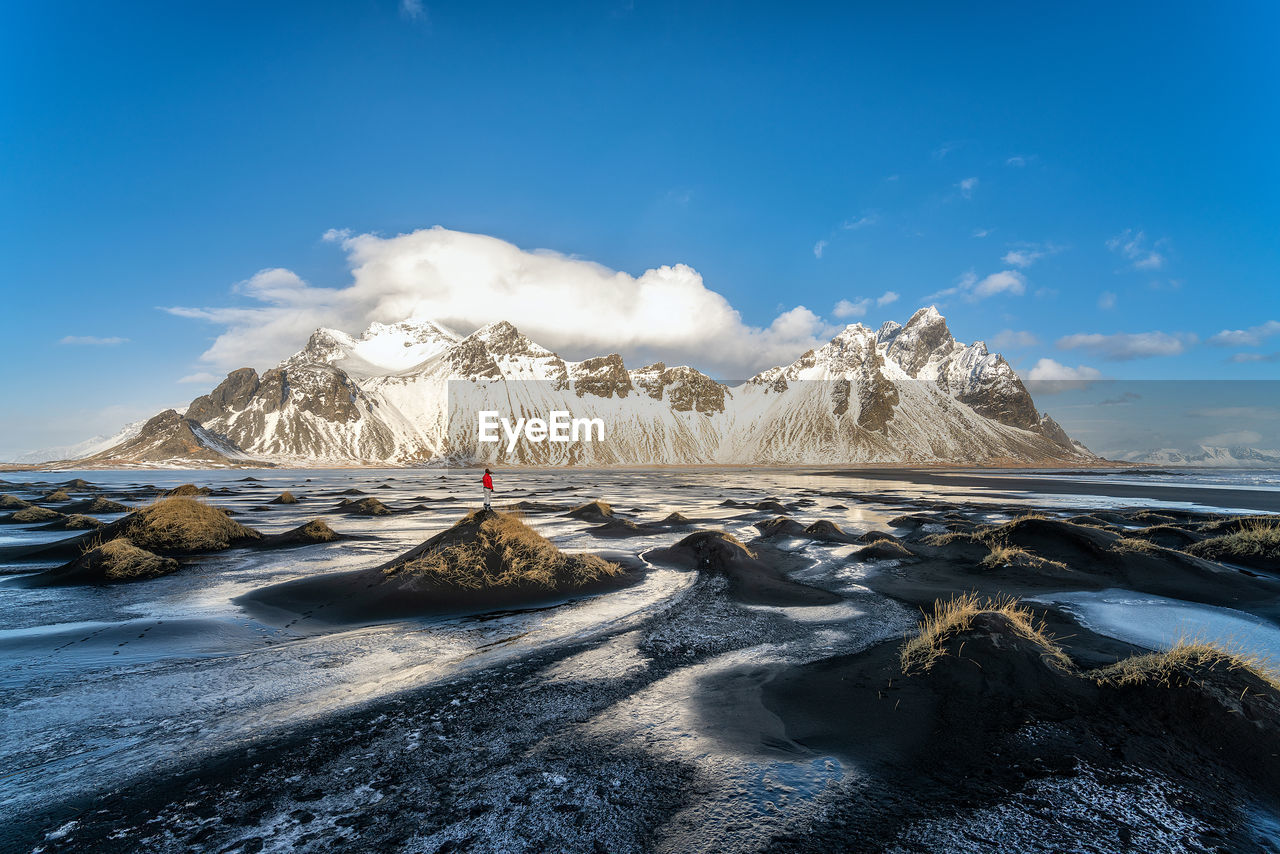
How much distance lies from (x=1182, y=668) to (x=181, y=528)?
94.5ft

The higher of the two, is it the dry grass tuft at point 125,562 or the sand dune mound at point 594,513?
the dry grass tuft at point 125,562

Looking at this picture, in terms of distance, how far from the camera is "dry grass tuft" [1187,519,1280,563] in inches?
709

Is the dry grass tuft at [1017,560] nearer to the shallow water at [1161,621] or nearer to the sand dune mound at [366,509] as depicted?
the shallow water at [1161,621]

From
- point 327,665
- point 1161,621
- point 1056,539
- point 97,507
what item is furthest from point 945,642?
point 97,507

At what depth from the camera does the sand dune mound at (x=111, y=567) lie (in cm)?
1588

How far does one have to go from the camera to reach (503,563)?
616 inches

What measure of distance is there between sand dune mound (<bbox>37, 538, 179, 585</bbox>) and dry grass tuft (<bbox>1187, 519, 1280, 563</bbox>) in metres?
35.7

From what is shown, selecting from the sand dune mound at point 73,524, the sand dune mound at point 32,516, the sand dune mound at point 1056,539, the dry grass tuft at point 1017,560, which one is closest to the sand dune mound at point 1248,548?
the sand dune mound at point 1056,539

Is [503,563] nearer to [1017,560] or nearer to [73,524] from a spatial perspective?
[1017,560]

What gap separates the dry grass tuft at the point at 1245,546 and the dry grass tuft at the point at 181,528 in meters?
Result: 37.4

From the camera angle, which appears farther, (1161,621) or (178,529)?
(178,529)

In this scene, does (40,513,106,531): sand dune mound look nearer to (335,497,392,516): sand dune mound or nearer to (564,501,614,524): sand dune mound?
(335,497,392,516): sand dune mound

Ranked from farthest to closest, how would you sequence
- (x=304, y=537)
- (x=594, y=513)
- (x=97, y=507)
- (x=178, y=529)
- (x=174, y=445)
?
(x=174, y=445), (x=97, y=507), (x=594, y=513), (x=304, y=537), (x=178, y=529)

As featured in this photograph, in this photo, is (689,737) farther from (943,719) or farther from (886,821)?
(943,719)
